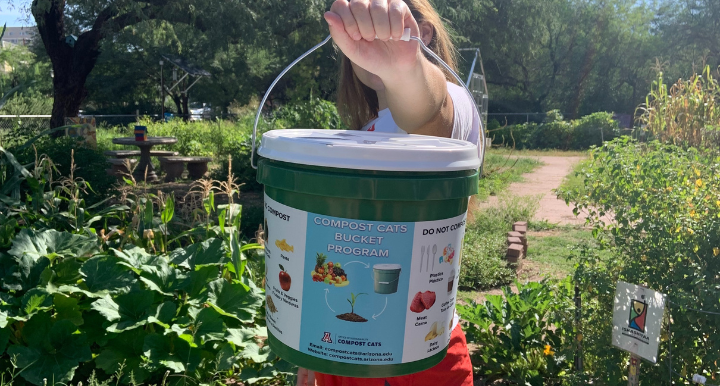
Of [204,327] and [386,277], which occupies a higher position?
[386,277]

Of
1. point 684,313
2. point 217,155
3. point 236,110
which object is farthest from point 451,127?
point 236,110

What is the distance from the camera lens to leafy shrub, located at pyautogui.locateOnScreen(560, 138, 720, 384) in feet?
6.63

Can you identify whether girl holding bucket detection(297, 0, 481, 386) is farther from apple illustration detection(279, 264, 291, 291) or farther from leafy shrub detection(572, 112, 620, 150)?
leafy shrub detection(572, 112, 620, 150)

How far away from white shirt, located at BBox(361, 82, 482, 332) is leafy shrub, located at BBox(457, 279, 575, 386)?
55.3 inches

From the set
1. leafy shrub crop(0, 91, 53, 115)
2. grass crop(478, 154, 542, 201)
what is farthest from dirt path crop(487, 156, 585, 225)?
leafy shrub crop(0, 91, 53, 115)

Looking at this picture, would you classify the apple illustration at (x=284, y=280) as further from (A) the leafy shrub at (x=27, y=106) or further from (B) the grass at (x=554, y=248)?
(A) the leafy shrub at (x=27, y=106)

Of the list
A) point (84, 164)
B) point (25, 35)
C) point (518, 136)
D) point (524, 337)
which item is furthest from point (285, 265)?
point (25, 35)

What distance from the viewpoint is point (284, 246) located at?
1.15 m

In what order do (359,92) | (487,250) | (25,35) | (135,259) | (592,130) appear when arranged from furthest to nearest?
(25,35), (592,130), (487,250), (135,259), (359,92)

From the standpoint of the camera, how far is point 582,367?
2588 mm

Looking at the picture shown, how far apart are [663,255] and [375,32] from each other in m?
1.63

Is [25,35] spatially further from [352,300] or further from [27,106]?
[352,300]

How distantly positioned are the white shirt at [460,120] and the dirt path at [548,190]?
3586mm

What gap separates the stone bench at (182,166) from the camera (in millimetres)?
10469
